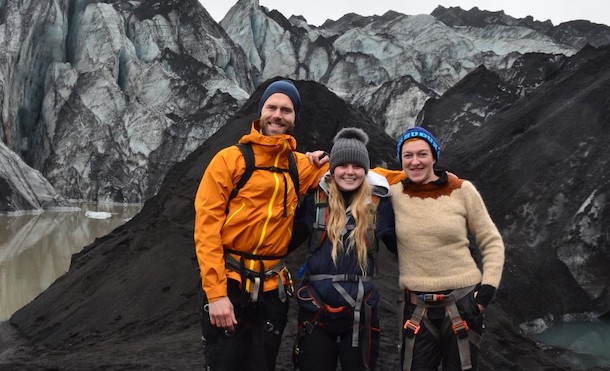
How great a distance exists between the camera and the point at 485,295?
2586 mm

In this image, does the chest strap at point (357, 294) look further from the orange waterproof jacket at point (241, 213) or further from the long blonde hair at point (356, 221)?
the orange waterproof jacket at point (241, 213)

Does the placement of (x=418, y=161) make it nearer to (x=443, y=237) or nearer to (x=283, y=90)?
(x=443, y=237)

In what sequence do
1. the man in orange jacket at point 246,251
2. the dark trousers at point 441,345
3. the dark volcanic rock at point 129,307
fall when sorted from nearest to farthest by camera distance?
the man in orange jacket at point 246,251, the dark trousers at point 441,345, the dark volcanic rock at point 129,307

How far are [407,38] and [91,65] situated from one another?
39245mm

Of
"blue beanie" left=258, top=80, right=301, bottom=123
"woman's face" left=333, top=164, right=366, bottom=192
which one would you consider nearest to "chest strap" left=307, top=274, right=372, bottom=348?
"woman's face" left=333, top=164, right=366, bottom=192

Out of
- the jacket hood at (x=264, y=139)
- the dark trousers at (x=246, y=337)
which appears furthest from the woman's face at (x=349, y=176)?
the dark trousers at (x=246, y=337)

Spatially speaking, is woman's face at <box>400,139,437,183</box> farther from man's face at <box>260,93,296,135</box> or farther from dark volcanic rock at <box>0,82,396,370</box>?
dark volcanic rock at <box>0,82,396,370</box>

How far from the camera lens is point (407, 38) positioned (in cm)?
6406

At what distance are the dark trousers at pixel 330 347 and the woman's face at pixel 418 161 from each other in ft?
2.79

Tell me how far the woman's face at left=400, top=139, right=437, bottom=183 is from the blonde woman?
0.89ft

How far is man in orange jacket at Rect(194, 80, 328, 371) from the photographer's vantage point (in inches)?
99.7

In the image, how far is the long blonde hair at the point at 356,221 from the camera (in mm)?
2602

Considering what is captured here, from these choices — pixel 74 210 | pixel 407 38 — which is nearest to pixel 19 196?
pixel 74 210

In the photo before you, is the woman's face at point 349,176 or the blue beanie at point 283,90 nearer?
the woman's face at point 349,176
